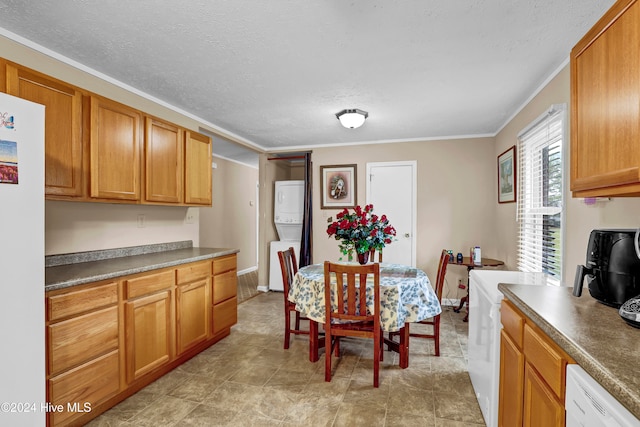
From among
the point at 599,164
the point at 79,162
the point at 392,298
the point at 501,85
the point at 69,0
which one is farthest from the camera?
the point at 501,85

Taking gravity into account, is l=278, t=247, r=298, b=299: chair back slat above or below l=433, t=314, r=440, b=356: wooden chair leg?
above

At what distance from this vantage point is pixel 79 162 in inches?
84.5

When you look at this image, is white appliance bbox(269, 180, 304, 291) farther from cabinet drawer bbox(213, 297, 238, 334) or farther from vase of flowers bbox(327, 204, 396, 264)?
vase of flowers bbox(327, 204, 396, 264)

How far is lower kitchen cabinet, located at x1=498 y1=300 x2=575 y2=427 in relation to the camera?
3.48 feet

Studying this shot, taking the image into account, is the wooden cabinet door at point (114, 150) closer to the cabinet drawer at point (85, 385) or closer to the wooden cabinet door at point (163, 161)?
the wooden cabinet door at point (163, 161)

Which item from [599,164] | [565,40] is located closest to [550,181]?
[565,40]

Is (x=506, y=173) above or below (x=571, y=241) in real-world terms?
above

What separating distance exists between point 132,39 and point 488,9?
2.13 metres

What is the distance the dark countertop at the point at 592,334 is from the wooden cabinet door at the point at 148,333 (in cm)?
234

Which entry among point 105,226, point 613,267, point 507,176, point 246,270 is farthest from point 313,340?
point 246,270

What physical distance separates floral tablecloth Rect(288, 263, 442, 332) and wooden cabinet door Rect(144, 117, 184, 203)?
1.43 m

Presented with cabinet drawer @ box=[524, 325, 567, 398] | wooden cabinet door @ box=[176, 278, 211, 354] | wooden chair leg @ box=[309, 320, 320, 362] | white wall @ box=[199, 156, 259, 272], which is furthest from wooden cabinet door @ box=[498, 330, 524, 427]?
white wall @ box=[199, 156, 259, 272]

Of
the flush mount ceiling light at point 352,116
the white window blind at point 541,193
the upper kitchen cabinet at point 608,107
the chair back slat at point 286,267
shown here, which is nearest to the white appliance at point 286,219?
the chair back slat at point 286,267

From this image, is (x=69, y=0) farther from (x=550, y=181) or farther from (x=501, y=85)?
(x=550, y=181)
